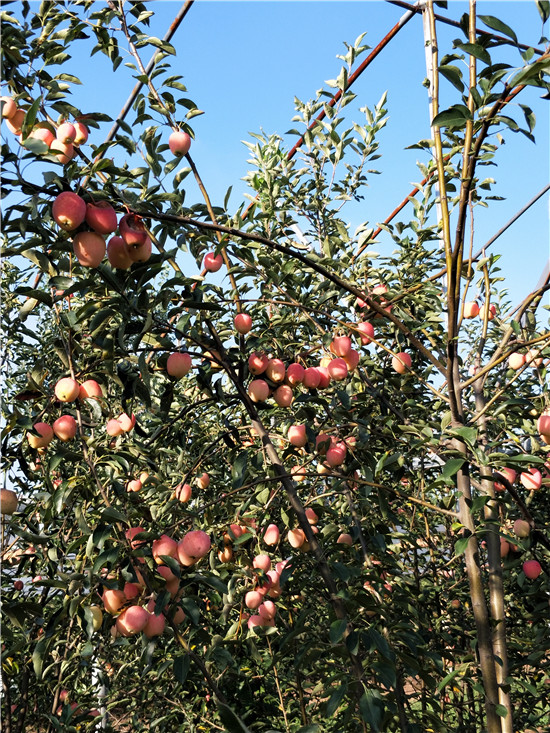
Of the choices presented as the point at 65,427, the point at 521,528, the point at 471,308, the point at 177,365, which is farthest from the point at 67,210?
the point at 471,308

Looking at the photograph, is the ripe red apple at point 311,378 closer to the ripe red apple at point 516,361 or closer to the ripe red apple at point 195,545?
the ripe red apple at point 195,545

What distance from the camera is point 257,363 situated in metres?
1.68

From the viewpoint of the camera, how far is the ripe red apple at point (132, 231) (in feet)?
4.11

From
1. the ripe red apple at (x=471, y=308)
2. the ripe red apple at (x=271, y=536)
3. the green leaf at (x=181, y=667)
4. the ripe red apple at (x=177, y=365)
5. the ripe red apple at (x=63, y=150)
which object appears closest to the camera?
the ripe red apple at (x=63, y=150)

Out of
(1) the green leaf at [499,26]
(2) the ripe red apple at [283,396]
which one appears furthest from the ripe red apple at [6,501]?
(1) the green leaf at [499,26]

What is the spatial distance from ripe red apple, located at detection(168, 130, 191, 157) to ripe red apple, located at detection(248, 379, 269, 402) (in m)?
0.60

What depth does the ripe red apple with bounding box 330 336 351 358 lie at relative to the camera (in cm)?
177

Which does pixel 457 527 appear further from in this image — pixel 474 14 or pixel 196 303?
pixel 474 14

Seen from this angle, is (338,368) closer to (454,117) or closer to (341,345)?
(341,345)

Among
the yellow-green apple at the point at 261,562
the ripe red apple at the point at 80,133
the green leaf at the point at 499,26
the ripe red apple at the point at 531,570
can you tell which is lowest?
the ripe red apple at the point at 531,570

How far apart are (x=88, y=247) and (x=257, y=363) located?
24.0 inches

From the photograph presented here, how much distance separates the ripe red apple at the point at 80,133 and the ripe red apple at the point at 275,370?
2.38ft

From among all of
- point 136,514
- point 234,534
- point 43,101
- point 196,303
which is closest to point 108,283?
point 196,303

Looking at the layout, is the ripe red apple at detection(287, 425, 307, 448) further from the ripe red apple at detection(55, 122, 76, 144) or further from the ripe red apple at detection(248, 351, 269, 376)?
the ripe red apple at detection(55, 122, 76, 144)
